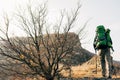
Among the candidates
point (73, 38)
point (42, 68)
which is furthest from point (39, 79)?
point (73, 38)

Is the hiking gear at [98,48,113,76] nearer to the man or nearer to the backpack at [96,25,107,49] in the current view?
the man

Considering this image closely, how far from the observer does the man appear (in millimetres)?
13453

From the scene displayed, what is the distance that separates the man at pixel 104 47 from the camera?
1345 centimetres

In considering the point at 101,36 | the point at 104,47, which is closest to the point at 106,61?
the point at 104,47

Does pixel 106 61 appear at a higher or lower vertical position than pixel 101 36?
lower

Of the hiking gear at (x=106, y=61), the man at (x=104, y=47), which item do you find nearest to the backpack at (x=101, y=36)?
the man at (x=104, y=47)

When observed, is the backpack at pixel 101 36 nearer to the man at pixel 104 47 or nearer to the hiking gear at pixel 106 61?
the man at pixel 104 47

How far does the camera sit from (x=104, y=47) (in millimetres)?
13773

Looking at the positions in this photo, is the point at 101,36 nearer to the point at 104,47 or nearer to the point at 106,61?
the point at 104,47

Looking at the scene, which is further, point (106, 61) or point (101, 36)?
point (106, 61)

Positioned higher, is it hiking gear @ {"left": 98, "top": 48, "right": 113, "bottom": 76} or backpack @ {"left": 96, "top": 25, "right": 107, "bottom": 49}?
backpack @ {"left": 96, "top": 25, "right": 107, "bottom": 49}

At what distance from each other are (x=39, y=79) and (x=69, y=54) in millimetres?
2797

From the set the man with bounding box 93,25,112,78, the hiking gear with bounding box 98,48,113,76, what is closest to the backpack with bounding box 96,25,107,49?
the man with bounding box 93,25,112,78

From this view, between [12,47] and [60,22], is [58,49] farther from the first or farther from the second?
[12,47]
